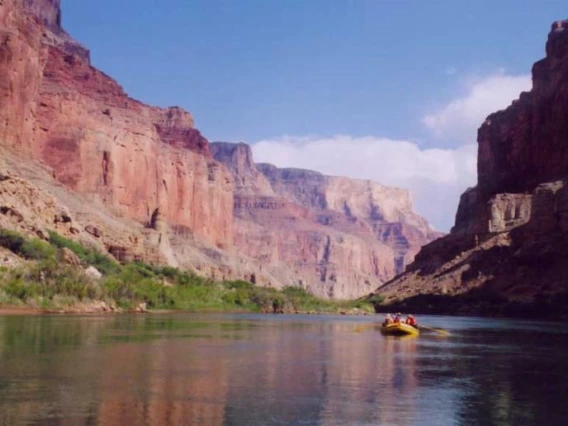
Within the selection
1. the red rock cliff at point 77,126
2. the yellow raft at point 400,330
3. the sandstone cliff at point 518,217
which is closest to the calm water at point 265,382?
the yellow raft at point 400,330

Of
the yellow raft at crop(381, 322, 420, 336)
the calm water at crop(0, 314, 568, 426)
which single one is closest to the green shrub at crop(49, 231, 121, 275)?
the yellow raft at crop(381, 322, 420, 336)

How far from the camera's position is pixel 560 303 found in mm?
112375

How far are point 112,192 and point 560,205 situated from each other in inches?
3289

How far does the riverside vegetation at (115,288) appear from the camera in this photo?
7869 centimetres

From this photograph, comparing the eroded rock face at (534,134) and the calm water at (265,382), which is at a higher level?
the eroded rock face at (534,134)

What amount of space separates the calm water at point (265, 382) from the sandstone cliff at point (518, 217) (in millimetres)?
79103

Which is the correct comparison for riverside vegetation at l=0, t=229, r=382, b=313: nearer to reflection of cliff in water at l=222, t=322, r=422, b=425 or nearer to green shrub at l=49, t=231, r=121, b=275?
green shrub at l=49, t=231, r=121, b=275

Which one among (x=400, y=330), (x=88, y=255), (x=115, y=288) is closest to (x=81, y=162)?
(x=88, y=255)

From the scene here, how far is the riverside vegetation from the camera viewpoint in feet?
258

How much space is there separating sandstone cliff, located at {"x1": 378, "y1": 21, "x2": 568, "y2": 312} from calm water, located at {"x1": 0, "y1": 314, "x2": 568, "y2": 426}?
79.1 meters

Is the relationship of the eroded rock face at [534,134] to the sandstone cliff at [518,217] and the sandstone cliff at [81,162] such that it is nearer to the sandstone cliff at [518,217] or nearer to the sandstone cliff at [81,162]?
the sandstone cliff at [518,217]

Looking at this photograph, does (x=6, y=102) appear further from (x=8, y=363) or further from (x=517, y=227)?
(x=8, y=363)

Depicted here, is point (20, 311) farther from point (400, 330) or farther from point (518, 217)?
point (518, 217)

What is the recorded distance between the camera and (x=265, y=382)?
2861cm
